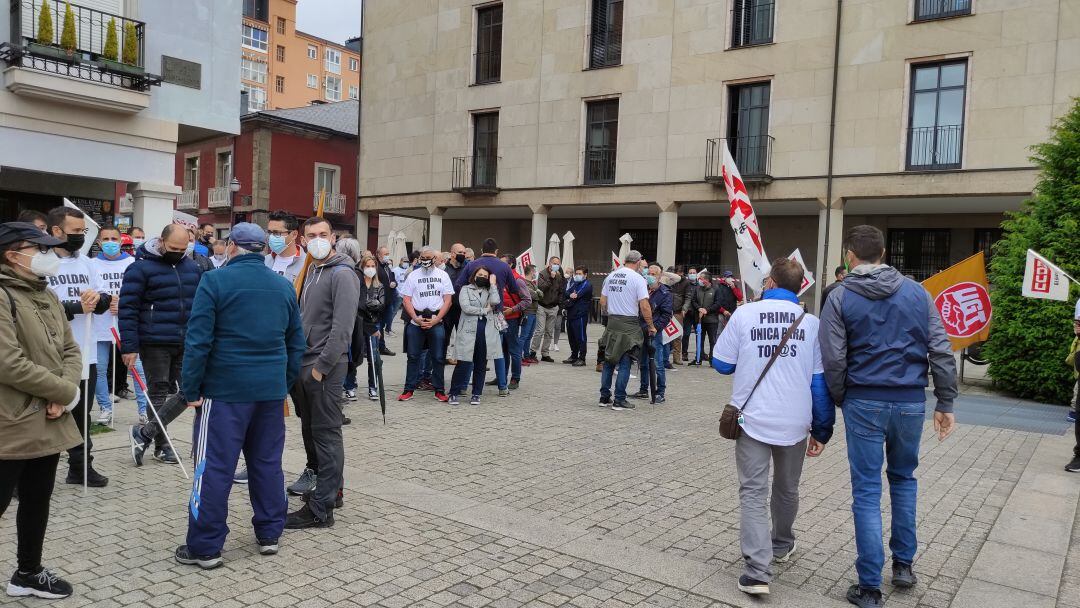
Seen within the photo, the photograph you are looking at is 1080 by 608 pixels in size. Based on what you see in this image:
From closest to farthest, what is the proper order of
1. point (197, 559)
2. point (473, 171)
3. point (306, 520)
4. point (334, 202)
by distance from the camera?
point (197, 559) → point (306, 520) → point (473, 171) → point (334, 202)

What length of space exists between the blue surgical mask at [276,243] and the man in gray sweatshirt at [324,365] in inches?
34.2

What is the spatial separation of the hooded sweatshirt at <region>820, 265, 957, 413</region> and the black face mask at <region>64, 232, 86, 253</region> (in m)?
5.56

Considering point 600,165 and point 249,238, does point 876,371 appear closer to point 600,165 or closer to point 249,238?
point 249,238

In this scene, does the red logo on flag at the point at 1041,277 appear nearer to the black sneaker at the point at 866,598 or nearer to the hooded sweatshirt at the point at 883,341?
the hooded sweatshirt at the point at 883,341

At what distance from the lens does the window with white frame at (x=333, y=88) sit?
80125mm

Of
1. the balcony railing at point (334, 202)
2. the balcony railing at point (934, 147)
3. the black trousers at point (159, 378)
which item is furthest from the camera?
the balcony railing at point (334, 202)

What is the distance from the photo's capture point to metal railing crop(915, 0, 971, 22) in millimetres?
20306

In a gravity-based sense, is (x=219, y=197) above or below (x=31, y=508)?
above

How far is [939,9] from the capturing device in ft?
67.8

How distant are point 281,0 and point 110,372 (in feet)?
238

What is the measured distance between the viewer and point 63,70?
1282cm

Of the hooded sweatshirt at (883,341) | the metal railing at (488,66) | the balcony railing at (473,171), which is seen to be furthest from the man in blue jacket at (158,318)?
the metal railing at (488,66)

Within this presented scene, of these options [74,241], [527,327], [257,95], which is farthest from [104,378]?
[257,95]

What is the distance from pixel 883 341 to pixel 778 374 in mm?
571
